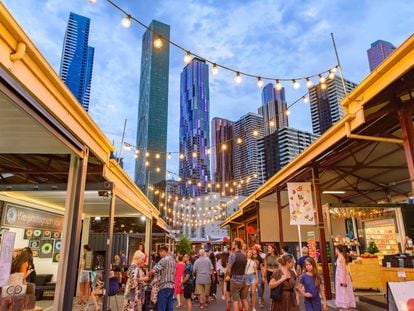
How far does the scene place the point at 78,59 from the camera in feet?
154

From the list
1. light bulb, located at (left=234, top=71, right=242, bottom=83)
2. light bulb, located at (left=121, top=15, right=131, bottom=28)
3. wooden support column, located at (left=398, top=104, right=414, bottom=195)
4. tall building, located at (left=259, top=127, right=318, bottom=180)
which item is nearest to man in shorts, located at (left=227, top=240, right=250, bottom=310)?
wooden support column, located at (left=398, top=104, right=414, bottom=195)

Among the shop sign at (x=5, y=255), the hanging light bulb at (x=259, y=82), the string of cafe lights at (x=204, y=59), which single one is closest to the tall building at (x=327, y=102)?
the string of cafe lights at (x=204, y=59)

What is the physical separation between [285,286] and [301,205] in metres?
5.13

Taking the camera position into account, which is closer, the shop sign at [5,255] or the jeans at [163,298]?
the shop sign at [5,255]

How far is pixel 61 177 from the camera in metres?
8.43

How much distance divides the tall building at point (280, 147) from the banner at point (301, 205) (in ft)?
96.5

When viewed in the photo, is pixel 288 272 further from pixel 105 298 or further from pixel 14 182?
pixel 14 182

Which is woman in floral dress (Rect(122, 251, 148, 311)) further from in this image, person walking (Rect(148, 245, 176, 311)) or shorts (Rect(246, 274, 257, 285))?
shorts (Rect(246, 274, 257, 285))

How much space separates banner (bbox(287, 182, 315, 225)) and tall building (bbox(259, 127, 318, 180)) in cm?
2940

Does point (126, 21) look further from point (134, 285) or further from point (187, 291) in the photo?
point (187, 291)

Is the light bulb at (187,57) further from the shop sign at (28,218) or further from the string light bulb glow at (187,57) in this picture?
the shop sign at (28,218)

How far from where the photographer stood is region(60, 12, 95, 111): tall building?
39.5 metres

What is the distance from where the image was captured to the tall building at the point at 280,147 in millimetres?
41500

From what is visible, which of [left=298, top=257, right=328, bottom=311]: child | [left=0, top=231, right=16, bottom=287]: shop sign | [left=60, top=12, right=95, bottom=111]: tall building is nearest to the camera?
[left=0, top=231, right=16, bottom=287]: shop sign
